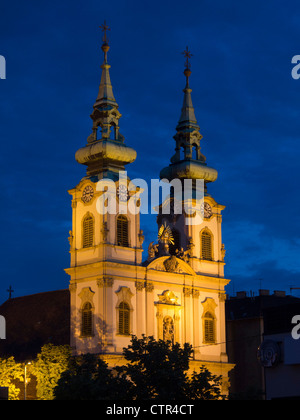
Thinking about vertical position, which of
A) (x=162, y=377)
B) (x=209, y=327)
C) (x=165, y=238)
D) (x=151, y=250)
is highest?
(x=165, y=238)

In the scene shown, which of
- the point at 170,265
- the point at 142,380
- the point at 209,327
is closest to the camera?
the point at 142,380

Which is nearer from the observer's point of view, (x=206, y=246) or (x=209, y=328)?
(x=209, y=328)

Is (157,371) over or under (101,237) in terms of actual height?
under

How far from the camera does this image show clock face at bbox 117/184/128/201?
69875 millimetres

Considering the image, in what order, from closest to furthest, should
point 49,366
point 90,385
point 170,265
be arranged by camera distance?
point 90,385, point 49,366, point 170,265

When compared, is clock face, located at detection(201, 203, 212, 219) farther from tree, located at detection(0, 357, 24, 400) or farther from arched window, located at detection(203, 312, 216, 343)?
tree, located at detection(0, 357, 24, 400)

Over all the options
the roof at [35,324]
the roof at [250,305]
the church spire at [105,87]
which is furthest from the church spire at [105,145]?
the roof at [250,305]

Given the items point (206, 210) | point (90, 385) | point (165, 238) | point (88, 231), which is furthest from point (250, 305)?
point (90, 385)

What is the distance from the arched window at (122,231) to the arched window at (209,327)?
8.51m

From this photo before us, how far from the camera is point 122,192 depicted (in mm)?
70062

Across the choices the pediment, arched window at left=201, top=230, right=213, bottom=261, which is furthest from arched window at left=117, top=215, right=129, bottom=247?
arched window at left=201, top=230, right=213, bottom=261

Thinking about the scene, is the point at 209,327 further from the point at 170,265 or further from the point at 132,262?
the point at 132,262

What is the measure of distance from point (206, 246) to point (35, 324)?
13.0 metres
